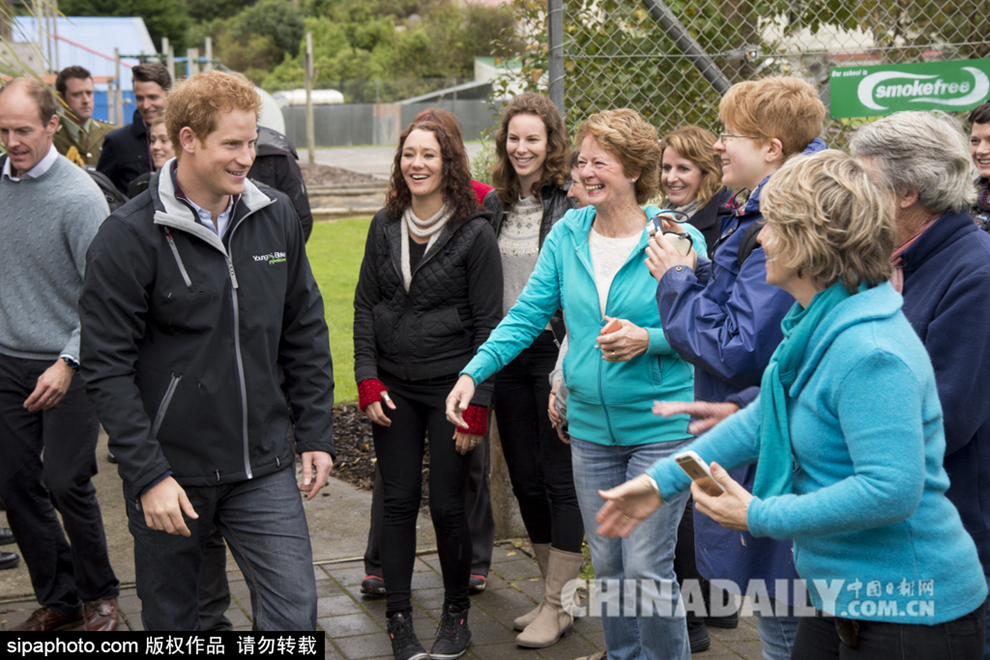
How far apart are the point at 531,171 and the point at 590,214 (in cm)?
86

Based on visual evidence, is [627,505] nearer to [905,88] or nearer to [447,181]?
[447,181]

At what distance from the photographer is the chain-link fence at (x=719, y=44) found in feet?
17.5

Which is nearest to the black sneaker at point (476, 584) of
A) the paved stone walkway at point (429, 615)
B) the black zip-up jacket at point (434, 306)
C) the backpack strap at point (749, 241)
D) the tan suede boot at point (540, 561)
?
the paved stone walkway at point (429, 615)

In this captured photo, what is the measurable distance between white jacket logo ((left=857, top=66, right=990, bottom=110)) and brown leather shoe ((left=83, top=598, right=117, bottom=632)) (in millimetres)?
4820

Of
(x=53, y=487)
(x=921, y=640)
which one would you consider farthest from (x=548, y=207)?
(x=921, y=640)

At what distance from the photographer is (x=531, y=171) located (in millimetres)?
4551

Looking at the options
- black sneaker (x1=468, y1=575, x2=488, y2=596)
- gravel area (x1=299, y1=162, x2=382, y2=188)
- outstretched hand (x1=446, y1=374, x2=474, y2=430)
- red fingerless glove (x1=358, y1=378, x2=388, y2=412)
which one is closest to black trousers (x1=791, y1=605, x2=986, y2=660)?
outstretched hand (x1=446, y1=374, x2=474, y2=430)

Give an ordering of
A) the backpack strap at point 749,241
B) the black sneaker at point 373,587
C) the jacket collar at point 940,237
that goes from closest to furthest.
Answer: the jacket collar at point 940,237 → the backpack strap at point 749,241 → the black sneaker at point 373,587

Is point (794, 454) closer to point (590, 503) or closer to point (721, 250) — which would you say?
point (721, 250)

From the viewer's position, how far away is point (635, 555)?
3414mm

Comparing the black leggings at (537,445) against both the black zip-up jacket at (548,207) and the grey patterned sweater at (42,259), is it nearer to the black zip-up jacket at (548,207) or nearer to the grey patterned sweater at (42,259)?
the black zip-up jacket at (548,207)

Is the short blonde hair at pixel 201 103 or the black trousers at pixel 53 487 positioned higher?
the short blonde hair at pixel 201 103

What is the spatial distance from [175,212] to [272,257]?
364 mm

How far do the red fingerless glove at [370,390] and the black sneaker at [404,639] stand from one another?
923mm
